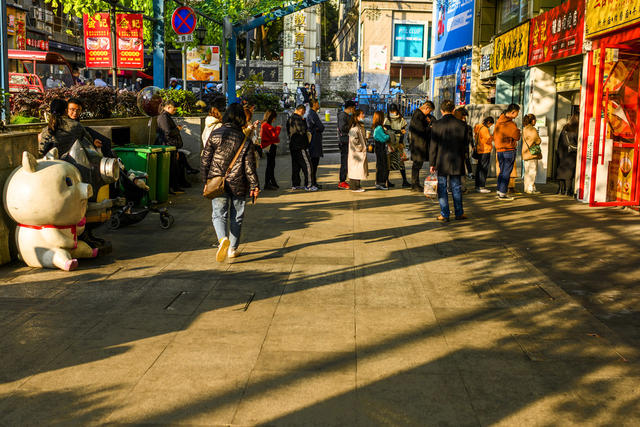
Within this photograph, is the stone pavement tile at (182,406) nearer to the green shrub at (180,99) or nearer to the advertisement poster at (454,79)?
the green shrub at (180,99)

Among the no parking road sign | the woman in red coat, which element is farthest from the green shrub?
the no parking road sign

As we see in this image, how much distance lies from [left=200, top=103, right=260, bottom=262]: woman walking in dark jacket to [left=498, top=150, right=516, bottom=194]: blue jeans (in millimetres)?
6845

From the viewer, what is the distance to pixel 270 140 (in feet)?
49.4

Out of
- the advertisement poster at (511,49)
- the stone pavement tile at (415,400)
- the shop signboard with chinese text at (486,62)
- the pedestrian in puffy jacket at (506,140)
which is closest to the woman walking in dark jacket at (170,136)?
the pedestrian in puffy jacket at (506,140)

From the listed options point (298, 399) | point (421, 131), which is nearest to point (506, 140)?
point (421, 131)

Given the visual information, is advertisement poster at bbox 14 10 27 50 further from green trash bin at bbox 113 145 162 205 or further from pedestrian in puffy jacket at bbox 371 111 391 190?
green trash bin at bbox 113 145 162 205

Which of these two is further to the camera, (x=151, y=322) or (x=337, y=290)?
(x=337, y=290)

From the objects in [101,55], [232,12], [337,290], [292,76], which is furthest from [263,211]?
[292,76]

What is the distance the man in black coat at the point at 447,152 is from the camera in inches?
420

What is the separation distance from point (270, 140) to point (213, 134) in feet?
23.6

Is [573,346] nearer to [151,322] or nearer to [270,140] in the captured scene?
[151,322]

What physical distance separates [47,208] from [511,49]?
1491cm

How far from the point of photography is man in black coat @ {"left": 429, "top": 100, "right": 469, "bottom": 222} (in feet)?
35.0

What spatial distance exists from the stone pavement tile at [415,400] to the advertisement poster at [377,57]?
49.2m
